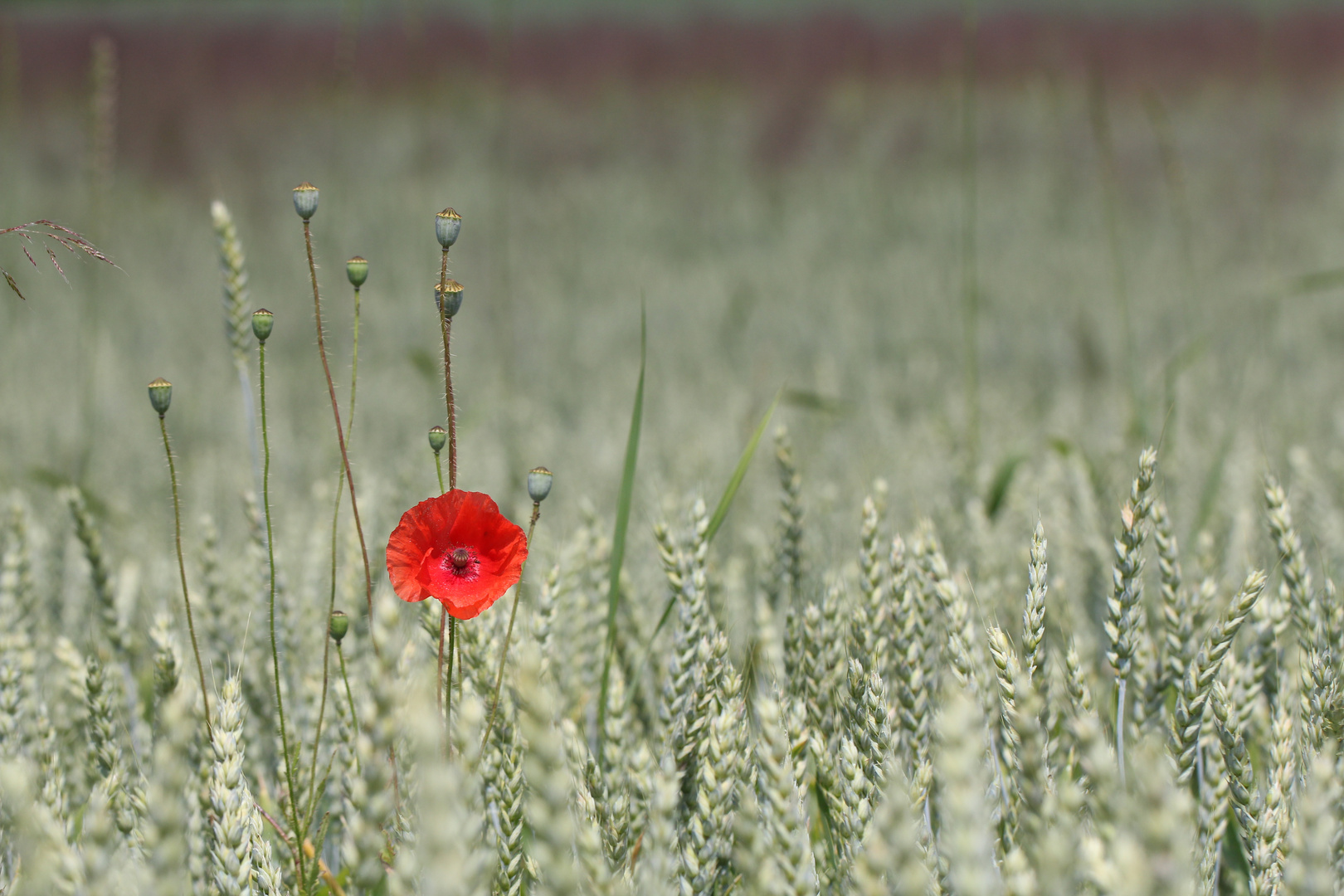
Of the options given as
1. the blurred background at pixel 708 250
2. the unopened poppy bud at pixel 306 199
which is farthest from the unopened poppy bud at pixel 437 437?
the blurred background at pixel 708 250

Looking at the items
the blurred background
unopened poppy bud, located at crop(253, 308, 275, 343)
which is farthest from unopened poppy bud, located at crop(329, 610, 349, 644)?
the blurred background

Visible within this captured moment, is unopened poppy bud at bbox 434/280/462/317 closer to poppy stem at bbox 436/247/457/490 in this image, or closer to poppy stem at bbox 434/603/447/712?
poppy stem at bbox 436/247/457/490

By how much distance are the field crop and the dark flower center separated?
0.05 m

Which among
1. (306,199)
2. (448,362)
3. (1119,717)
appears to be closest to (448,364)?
(448,362)

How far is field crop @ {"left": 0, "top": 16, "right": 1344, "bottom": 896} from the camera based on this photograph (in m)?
0.41

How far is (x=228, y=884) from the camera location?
39 centimetres

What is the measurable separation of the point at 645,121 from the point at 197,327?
158 cm

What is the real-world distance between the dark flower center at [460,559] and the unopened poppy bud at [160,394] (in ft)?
0.49

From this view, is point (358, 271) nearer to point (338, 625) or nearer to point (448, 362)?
point (448, 362)

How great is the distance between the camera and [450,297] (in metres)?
0.46

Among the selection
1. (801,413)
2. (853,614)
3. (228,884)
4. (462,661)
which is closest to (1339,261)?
(801,413)

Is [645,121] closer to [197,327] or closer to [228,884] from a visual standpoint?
[197,327]

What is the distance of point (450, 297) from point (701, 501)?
227 millimetres

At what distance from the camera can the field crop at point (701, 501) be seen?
16.2 inches
